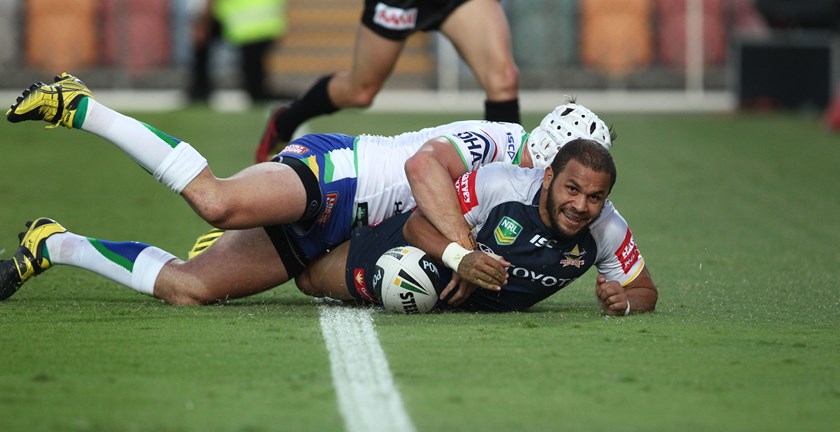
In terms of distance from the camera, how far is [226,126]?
17.7 metres

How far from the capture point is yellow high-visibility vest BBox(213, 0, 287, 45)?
63.9 feet

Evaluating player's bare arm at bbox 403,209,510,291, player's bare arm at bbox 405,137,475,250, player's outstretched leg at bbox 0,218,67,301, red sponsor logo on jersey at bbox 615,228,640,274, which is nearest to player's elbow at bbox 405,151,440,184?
player's bare arm at bbox 405,137,475,250

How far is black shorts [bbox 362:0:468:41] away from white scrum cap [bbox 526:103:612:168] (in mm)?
2625

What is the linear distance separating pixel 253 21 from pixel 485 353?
14.4 m

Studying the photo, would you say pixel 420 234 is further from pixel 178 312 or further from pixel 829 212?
pixel 829 212

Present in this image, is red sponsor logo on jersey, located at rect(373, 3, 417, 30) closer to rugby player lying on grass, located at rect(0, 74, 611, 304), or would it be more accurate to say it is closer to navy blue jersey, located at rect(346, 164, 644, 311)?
rugby player lying on grass, located at rect(0, 74, 611, 304)

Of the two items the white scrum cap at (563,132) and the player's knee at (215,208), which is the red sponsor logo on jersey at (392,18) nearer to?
the white scrum cap at (563,132)

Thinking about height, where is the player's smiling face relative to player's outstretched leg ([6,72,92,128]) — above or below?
below

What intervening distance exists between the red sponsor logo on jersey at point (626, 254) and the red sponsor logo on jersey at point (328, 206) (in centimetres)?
131

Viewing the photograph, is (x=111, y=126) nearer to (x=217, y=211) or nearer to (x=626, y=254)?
(x=217, y=211)

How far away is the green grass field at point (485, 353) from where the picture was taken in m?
4.72

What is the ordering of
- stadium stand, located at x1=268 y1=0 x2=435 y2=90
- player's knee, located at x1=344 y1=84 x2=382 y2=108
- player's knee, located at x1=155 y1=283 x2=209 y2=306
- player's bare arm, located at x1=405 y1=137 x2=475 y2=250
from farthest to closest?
stadium stand, located at x1=268 y1=0 x2=435 y2=90
player's knee, located at x1=344 y1=84 x2=382 y2=108
player's knee, located at x1=155 y1=283 x2=209 y2=306
player's bare arm, located at x1=405 y1=137 x2=475 y2=250

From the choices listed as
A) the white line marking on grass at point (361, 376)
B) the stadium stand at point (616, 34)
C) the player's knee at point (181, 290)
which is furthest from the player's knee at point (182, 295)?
the stadium stand at point (616, 34)

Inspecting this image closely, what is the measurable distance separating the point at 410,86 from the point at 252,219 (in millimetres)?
18842
